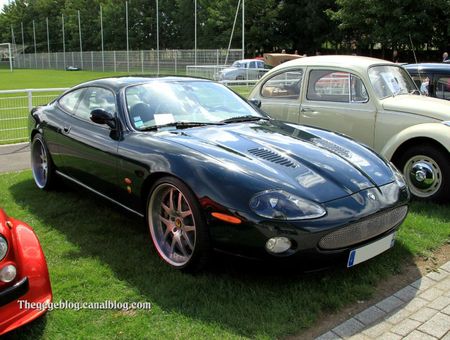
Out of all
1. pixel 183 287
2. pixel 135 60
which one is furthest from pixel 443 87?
pixel 135 60

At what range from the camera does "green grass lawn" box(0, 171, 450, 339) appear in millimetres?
2961

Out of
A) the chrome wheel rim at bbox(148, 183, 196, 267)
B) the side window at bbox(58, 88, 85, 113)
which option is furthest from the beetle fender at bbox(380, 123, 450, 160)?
the side window at bbox(58, 88, 85, 113)

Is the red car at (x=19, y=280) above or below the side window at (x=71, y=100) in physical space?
below

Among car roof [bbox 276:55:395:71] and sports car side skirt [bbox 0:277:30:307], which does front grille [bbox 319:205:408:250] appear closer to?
sports car side skirt [bbox 0:277:30:307]

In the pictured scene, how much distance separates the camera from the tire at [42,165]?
5503 millimetres

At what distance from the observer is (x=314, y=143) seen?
4066 millimetres

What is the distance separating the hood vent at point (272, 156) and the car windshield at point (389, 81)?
9.04 feet

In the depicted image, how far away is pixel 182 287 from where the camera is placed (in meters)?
3.39

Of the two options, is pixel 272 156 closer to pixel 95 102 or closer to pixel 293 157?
pixel 293 157

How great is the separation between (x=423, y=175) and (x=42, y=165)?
4.44 meters

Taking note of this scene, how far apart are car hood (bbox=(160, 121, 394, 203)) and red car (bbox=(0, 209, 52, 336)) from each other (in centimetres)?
137

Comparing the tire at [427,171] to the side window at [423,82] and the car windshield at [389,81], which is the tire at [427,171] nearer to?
the car windshield at [389,81]

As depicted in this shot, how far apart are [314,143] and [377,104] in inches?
83.5

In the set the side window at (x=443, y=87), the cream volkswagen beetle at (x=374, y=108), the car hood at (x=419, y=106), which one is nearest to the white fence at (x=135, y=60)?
the side window at (x=443, y=87)
